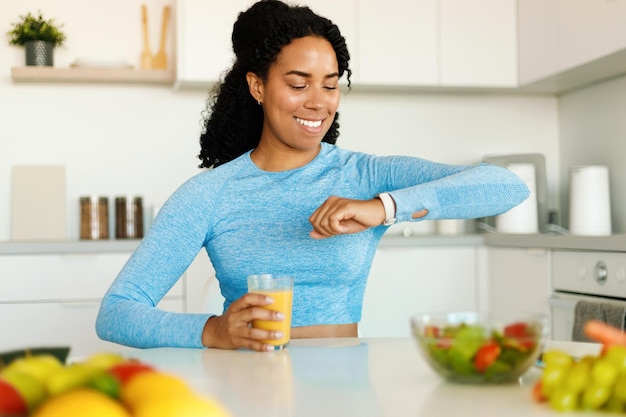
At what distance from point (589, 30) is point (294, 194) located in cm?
191

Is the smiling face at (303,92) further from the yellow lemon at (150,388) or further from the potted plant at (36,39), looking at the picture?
the potted plant at (36,39)

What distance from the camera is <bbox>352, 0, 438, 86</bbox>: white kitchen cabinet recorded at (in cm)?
373

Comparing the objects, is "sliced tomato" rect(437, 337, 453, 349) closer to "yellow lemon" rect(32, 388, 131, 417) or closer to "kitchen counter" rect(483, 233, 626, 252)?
"yellow lemon" rect(32, 388, 131, 417)

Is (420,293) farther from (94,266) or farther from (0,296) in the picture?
(0,296)

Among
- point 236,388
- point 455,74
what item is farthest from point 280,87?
point 455,74

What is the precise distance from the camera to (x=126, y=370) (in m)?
0.53

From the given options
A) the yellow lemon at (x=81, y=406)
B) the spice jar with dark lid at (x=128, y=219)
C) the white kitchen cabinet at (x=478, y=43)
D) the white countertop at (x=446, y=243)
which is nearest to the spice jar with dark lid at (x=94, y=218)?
the spice jar with dark lid at (x=128, y=219)

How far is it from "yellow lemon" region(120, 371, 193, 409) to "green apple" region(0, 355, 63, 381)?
54mm

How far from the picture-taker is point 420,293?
3619mm

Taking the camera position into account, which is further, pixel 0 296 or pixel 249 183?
pixel 0 296

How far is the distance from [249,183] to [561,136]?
275 centimetres

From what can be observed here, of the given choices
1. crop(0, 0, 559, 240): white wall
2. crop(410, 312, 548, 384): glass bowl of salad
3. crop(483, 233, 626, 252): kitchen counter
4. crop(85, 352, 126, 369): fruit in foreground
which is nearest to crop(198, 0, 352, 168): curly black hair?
crop(410, 312, 548, 384): glass bowl of salad

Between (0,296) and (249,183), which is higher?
(249,183)

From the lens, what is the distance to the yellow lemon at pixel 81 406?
17.5 inches
